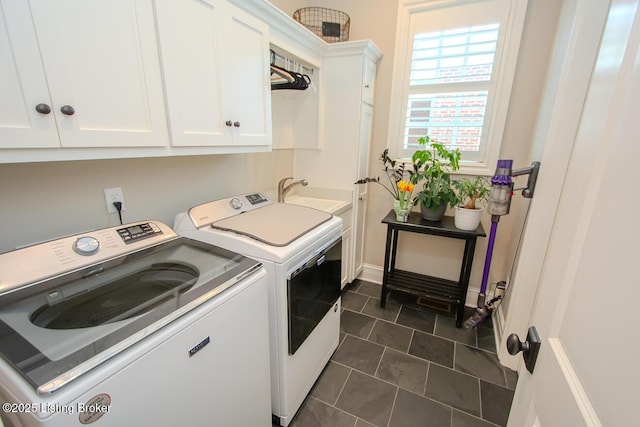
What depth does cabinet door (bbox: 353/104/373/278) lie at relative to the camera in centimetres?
231

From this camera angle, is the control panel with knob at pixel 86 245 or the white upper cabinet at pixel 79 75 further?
the control panel with knob at pixel 86 245

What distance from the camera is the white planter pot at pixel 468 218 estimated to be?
2.04 metres

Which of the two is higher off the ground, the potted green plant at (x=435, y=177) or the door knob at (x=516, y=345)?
the potted green plant at (x=435, y=177)

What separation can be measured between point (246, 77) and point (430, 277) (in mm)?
2157

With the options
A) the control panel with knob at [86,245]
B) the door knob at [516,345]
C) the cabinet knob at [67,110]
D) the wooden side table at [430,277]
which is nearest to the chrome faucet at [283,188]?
the wooden side table at [430,277]

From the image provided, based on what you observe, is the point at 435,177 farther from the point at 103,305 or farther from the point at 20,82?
Answer: the point at 20,82

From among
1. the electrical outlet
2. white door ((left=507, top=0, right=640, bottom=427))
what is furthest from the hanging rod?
white door ((left=507, top=0, right=640, bottom=427))

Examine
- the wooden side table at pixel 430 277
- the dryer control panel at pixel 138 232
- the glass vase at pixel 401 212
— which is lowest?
the wooden side table at pixel 430 277

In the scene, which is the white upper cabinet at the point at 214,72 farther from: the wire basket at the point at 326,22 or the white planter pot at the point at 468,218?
the white planter pot at the point at 468,218

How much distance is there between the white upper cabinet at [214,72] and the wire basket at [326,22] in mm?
863

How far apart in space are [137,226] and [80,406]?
2.59 ft

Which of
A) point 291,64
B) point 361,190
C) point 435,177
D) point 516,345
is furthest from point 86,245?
point 435,177

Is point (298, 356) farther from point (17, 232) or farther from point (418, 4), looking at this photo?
point (418, 4)

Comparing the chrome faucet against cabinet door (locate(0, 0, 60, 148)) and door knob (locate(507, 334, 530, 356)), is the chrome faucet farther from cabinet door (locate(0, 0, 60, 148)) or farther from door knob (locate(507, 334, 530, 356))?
door knob (locate(507, 334, 530, 356))
